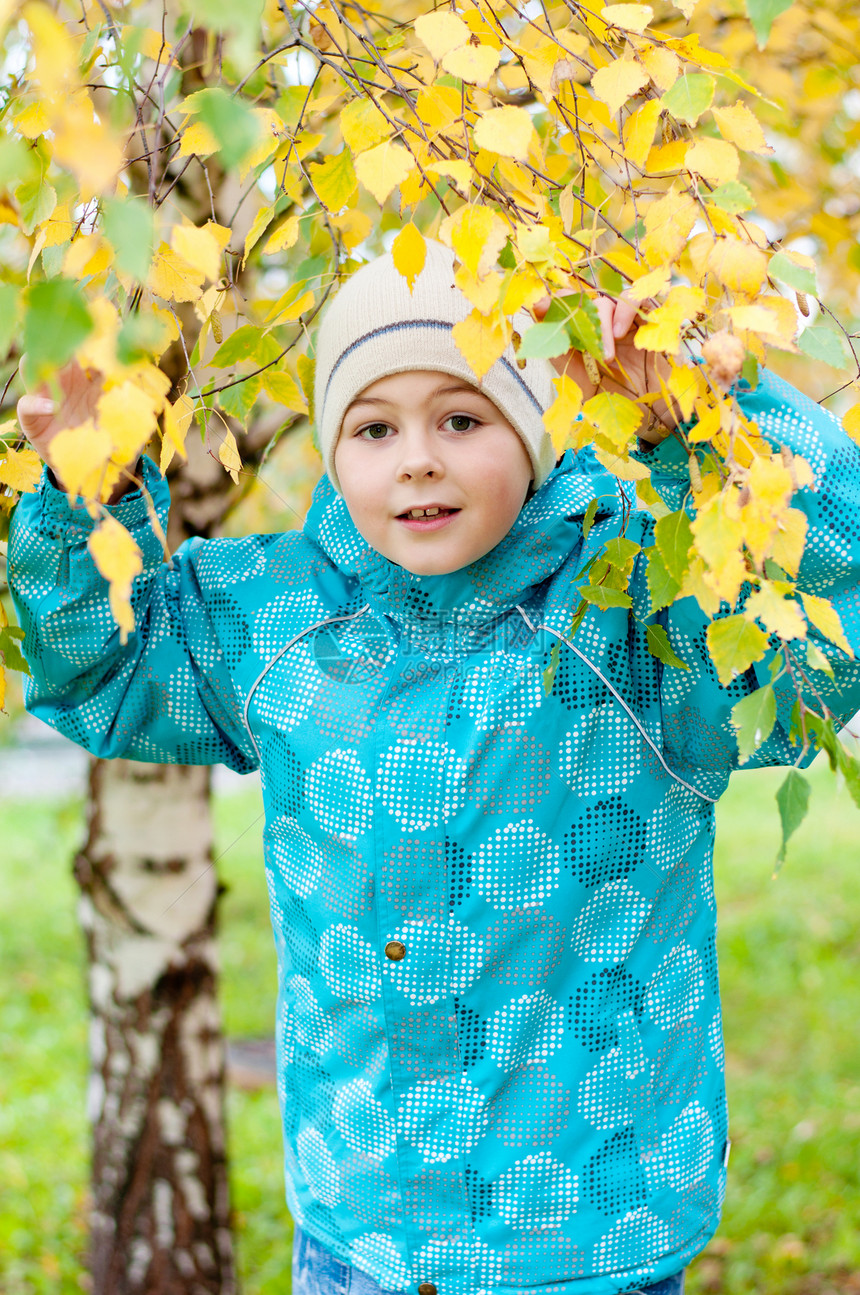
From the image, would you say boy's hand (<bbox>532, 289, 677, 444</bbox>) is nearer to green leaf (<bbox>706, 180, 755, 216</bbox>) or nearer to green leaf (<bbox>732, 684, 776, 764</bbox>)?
green leaf (<bbox>706, 180, 755, 216</bbox>)

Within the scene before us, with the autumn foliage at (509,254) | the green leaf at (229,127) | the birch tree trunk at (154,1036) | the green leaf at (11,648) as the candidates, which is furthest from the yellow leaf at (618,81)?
the birch tree trunk at (154,1036)

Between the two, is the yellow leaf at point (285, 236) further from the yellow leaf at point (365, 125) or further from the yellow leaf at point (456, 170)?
the yellow leaf at point (456, 170)

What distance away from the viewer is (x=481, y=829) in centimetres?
150

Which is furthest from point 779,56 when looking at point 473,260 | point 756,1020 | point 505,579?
point 756,1020

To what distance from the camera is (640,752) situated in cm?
153

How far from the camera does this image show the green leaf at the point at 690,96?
3.36 feet

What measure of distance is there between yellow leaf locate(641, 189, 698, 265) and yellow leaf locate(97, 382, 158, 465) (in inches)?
19.3

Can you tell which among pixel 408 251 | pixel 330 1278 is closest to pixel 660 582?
pixel 408 251

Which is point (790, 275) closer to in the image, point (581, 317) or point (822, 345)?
point (822, 345)

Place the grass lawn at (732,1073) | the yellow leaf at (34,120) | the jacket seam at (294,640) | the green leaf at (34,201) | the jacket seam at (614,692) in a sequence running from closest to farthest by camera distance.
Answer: the yellow leaf at (34,120) < the green leaf at (34,201) < the jacket seam at (614,692) < the jacket seam at (294,640) < the grass lawn at (732,1073)

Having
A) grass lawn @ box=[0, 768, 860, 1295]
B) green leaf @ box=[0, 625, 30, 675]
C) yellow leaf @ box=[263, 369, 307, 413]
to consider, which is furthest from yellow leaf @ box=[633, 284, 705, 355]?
grass lawn @ box=[0, 768, 860, 1295]

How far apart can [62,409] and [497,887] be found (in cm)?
79

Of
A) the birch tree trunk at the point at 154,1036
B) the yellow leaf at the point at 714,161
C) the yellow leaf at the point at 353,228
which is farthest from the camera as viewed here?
the birch tree trunk at the point at 154,1036

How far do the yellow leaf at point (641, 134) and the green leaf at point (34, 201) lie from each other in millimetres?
610
